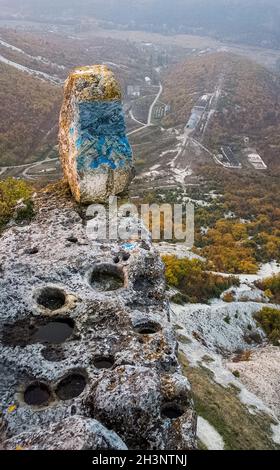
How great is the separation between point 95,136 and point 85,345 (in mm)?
9886

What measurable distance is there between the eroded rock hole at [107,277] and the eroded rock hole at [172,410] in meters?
5.61

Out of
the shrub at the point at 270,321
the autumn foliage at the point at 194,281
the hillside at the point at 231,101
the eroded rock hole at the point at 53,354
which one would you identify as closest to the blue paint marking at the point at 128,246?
the eroded rock hole at the point at 53,354

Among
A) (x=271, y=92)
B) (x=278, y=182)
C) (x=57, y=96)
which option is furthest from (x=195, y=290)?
(x=271, y=92)

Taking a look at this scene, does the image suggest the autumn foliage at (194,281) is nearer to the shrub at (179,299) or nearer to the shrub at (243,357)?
the shrub at (179,299)

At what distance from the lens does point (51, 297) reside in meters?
16.2

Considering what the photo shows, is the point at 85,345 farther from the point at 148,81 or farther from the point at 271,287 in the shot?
the point at 148,81

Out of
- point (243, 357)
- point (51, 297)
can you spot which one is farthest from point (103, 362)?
point (243, 357)

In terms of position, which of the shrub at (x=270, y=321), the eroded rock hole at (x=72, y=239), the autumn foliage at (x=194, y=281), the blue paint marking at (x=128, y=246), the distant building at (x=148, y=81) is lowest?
the distant building at (x=148, y=81)

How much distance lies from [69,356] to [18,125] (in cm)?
7754

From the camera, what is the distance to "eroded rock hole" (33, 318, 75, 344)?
14.4 meters

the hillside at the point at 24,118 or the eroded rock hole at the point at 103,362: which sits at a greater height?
the eroded rock hole at the point at 103,362

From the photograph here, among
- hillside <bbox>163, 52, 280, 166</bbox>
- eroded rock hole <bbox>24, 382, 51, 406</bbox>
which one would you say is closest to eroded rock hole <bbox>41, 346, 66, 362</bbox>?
eroded rock hole <bbox>24, 382, 51, 406</bbox>

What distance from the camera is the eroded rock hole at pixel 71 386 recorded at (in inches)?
493
